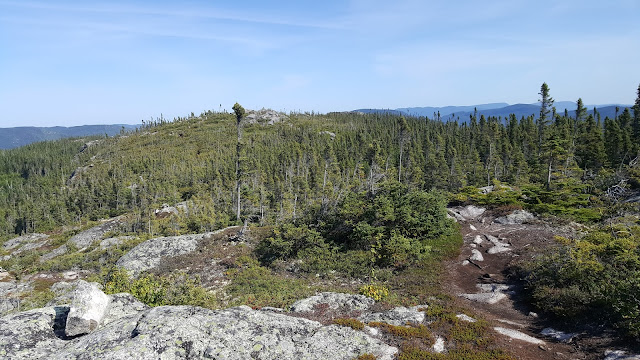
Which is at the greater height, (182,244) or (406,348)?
(406,348)

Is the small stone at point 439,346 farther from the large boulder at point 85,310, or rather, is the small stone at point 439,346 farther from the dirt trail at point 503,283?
the large boulder at point 85,310

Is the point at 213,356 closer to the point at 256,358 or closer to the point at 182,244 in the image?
the point at 256,358

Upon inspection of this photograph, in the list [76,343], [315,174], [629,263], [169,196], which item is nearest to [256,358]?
[76,343]

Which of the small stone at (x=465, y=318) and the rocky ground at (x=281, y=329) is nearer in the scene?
the rocky ground at (x=281, y=329)

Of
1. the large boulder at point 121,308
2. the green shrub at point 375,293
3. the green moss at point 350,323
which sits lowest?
the green shrub at point 375,293

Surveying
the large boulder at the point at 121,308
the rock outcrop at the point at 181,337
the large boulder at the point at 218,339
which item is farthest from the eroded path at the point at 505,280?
the large boulder at the point at 121,308

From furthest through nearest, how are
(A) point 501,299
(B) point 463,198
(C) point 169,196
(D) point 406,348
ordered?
1. (C) point 169,196
2. (B) point 463,198
3. (A) point 501,299
4. (D) point 406,348

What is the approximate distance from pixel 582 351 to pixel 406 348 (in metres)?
6.19

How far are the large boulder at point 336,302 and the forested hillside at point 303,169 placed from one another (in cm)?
1745

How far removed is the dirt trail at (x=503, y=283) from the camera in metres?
11.3

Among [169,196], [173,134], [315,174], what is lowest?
[169,196]

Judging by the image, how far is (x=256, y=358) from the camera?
8508 millimetres

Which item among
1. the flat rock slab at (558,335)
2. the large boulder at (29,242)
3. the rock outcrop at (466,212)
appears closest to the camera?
the flat rock slab at (558,335)

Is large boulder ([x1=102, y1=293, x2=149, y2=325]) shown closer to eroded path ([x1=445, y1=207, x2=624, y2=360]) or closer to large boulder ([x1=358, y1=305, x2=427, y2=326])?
large boulder ([x1=358, y1=305, x2=427, y2=326])
